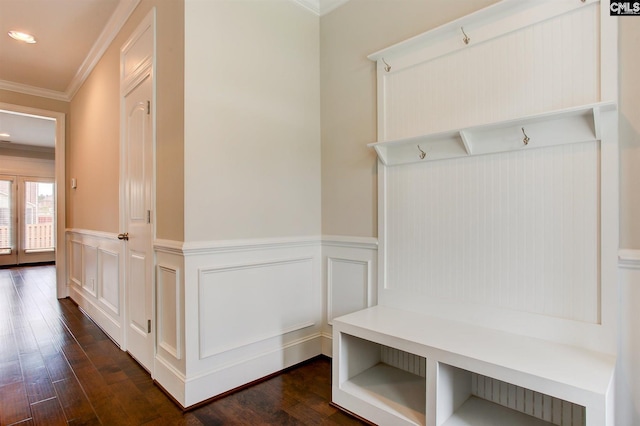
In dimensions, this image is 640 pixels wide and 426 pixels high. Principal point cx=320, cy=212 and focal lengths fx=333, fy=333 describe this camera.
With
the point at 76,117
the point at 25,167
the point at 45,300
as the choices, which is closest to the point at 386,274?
the point at 76,117

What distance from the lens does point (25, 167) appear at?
24.9ft

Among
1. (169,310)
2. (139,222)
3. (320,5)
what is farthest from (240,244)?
(320,5)

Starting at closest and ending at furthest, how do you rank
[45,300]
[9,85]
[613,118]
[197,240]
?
1. [613,118]
2. [197,240]
3. [9,85]
4. [45,300]

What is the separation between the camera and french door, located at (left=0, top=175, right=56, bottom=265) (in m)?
7.41

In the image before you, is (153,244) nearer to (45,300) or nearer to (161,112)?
(161,112)

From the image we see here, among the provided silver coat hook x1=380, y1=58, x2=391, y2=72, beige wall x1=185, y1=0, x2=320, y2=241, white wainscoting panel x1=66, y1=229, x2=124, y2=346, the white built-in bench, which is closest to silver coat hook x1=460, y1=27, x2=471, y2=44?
silver coat hook x1=380, y1=58, x2=391, y2=72

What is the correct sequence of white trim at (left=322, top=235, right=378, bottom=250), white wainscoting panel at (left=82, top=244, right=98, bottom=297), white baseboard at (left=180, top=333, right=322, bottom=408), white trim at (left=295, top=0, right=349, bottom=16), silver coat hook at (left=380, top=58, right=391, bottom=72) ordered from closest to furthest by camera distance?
white baseboard at (left=180, top=333, right=322, bottom=408), silver coat hook at (left=380, top=58, right=391, bottom=72), white trim at (left=322, top=235, right=378, bottom=250), white trim at (left=295, top=0, right=349, bottom=16), white wainscoting panel at (left=82, top=244, right=98, bottom=297)

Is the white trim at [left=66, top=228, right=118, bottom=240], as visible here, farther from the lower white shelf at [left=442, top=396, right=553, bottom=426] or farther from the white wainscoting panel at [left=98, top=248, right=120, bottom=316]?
the lower white shelf at [left=442, top=396, right=553, bottom=426]

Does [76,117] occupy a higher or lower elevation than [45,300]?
higher

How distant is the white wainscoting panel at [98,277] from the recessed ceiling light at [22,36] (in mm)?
1881

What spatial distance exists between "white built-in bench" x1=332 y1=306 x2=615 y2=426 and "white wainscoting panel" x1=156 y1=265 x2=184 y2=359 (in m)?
0.93

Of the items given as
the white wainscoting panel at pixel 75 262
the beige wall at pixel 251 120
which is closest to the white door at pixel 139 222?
the beige wall at pixel 251 120

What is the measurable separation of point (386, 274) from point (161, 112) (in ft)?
5.91

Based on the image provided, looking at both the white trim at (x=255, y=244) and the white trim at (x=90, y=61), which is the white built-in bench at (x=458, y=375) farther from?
the white trim at (x=90, y=61)
